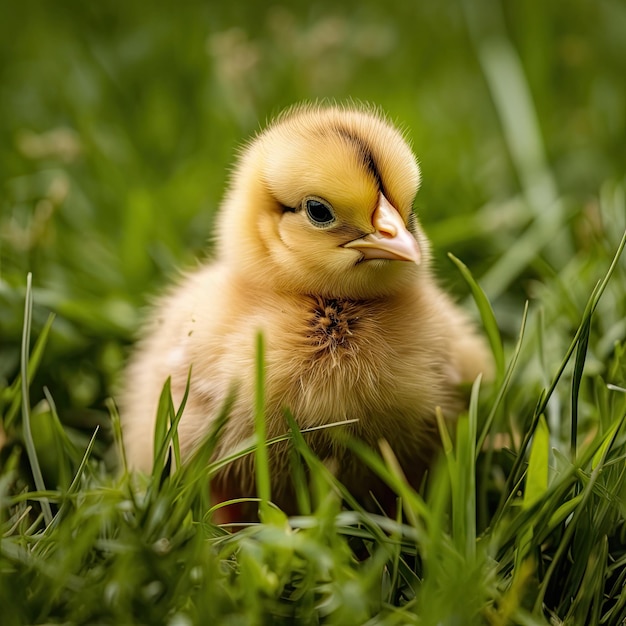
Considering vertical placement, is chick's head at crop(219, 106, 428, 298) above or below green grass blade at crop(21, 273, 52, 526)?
above

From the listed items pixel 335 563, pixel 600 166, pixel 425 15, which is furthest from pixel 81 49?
pixel 335 563

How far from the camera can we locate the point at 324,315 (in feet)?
4.59

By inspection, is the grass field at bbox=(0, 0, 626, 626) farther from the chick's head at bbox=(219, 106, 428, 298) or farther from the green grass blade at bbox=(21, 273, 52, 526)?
the chick's head at bbox=(219, 106, 428, 298)

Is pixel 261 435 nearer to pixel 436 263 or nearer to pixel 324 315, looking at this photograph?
pixel 324 315

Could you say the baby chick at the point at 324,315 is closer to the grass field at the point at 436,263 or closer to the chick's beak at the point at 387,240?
the chick's beak at the point at 387,240

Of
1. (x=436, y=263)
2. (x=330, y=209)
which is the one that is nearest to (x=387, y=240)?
(x=330, y=209)

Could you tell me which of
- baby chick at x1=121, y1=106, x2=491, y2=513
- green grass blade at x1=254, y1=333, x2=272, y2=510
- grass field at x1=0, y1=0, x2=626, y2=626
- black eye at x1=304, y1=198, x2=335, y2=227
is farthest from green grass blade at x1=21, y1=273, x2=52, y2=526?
black eye at x1=304, y1=198, x2=335, y2=227

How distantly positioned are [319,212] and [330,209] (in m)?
0.02

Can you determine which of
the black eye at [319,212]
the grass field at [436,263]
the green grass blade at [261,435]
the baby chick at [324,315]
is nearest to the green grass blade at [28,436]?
the grass field at [436,263]

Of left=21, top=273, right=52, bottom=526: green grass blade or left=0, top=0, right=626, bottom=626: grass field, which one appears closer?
left=0, top=0, right=626, bottom=626: grass field

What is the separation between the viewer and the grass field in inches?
43.1

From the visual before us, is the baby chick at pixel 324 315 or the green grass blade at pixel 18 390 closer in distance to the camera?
the baby chick at pixel 324 315

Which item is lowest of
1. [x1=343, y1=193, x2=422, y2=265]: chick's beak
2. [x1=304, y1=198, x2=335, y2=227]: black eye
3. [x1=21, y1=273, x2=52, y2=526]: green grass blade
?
[x1=21, y1=273, x2=52, y2=526]: green grass blade

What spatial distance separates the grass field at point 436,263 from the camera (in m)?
1.10
